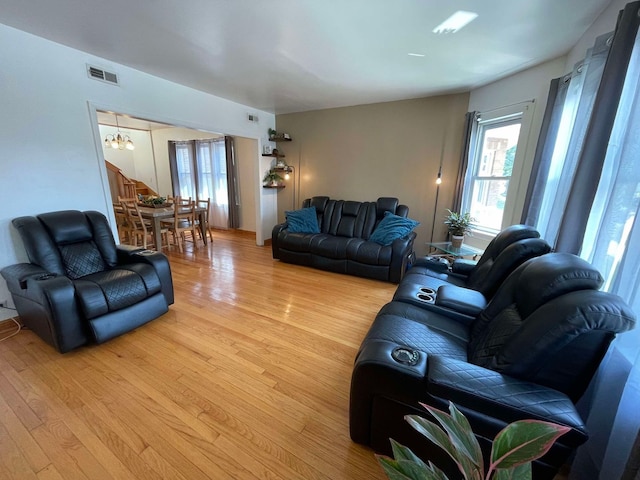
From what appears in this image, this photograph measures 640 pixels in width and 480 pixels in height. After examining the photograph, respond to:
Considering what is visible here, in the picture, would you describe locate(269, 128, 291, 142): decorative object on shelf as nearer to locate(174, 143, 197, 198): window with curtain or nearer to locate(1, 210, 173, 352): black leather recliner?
locate(174, 143, 197, 198): window with curtain

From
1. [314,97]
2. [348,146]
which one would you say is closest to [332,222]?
[348,146]

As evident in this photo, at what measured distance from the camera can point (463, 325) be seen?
67.3 inches

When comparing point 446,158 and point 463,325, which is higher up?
point 446,158

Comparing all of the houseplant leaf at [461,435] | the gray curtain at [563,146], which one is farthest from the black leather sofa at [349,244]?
the houseplant leaf at [461,435]

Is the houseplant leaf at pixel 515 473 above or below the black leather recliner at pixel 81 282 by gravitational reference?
above

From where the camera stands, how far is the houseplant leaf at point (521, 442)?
0.53m

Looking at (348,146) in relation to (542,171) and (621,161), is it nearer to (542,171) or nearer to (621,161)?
(542,171)

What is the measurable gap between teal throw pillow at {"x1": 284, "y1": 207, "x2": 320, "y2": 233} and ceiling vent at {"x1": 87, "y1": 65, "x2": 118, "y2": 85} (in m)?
2.61

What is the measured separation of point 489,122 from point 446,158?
69 cm

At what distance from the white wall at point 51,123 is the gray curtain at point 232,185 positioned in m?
2.53

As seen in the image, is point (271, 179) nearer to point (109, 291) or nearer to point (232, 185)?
point (232, 185)

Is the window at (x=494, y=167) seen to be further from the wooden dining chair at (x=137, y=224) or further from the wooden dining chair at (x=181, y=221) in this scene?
the wooden dining chair at (x=137, y=224)

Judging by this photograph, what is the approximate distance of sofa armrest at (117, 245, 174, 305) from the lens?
244 centimetres

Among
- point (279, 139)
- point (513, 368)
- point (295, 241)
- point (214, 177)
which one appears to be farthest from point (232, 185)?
point (513, 368)
